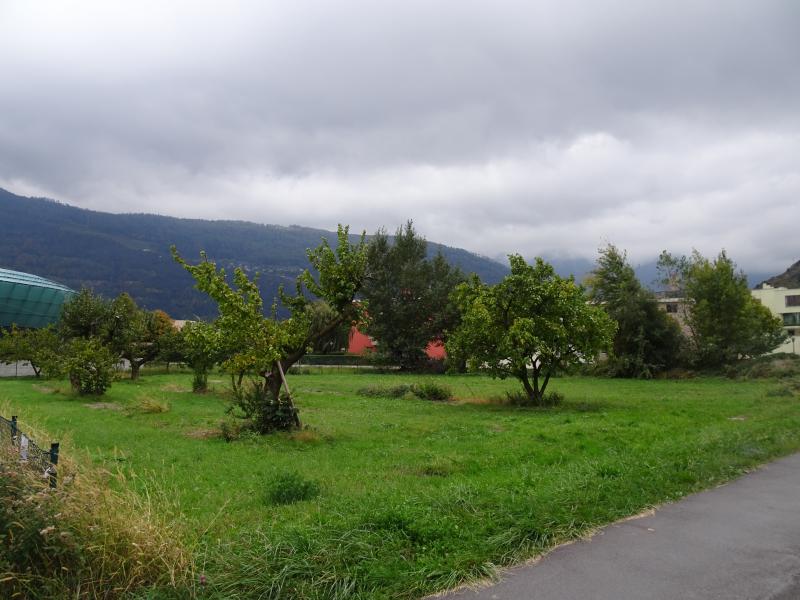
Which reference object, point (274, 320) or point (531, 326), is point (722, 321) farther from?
point (274, 320)

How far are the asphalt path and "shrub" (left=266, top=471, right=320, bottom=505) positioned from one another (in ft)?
11.4

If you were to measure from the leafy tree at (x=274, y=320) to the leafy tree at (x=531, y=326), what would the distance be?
737cm

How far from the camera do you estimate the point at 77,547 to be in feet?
14.1

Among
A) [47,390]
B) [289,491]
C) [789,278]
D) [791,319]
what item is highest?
[789,278]

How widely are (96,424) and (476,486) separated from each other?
40.5ft

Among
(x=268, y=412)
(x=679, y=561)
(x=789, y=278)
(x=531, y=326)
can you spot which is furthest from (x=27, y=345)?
(x=789, y=278)

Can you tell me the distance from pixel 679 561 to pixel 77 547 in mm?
4928

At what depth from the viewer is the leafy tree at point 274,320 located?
45.5ft

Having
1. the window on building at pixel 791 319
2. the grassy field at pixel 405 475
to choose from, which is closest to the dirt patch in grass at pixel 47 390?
the grassy field at pixel 405 475

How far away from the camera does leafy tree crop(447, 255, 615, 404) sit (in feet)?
67.0

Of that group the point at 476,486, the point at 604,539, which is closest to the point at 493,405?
the point at 476,486

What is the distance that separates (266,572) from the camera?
15.4ft

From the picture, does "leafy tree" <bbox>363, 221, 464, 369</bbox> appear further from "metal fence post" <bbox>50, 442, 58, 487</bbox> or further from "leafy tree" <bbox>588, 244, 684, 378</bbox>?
"metal fence post" <bbox>50, 442, 58, 487</bbox>

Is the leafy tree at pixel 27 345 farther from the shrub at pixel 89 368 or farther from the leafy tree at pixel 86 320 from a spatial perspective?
the shrub at pixel 89 368
